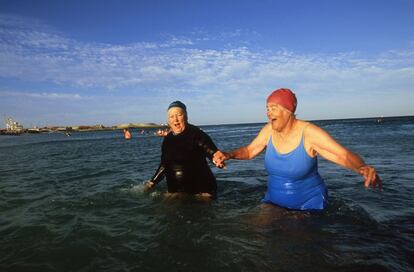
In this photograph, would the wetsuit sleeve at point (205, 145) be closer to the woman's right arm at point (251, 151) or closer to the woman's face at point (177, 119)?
the woman's face at point (177, 119)

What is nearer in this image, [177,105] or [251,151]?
[251,151]

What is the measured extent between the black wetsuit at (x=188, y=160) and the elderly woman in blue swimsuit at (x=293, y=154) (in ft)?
4.18

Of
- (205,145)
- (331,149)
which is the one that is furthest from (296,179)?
(205,145)

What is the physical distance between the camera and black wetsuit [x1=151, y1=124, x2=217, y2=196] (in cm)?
671

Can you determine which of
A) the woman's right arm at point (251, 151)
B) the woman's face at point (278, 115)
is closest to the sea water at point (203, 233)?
the woman's right arm at point (251, 151)

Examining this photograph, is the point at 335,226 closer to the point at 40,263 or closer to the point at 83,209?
the point at 40,263

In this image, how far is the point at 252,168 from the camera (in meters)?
13.0

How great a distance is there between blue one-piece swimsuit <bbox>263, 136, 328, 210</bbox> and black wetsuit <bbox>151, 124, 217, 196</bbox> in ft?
5.28

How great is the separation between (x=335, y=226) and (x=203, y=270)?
2.31 metres

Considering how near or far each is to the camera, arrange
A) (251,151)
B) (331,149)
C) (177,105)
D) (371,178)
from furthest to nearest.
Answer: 1. (177,105)
2. (251,151)
3. (331,149)
4. (371,178)

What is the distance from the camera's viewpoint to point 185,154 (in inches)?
265

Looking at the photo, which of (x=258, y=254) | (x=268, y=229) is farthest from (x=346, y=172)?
(x=258, y=254)

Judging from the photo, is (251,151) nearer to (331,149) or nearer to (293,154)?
(293,154)

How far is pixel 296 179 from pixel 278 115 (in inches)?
39.2
